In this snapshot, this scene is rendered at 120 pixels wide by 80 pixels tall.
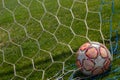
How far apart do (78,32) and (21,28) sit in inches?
41.7

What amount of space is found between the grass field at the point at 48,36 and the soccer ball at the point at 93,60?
0.35 ft

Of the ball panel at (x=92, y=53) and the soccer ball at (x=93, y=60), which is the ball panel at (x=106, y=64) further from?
the ball panel at (x=92, y=53)

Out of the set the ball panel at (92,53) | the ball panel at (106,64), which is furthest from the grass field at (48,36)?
the ball panel at (92,53)

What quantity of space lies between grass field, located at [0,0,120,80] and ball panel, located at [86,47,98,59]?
23 cm

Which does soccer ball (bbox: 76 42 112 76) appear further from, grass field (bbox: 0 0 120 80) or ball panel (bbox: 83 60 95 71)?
grass field (bbox: 0 0 120 80)

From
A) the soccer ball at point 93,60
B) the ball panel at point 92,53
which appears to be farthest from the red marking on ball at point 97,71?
the ball panel at point 92,53

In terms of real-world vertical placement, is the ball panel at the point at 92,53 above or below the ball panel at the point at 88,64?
above

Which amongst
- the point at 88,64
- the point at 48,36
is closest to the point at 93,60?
the point at 88,64

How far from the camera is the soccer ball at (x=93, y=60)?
3.17m

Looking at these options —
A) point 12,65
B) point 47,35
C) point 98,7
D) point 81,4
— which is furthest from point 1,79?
point 81,4

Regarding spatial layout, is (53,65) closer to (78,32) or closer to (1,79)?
(1,79)

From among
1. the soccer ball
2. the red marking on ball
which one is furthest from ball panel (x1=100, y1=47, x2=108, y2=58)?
the red marking on ball

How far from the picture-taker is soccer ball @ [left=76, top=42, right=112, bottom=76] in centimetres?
317

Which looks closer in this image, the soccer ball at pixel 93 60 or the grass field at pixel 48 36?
the soccer ball at pixel 93 60
